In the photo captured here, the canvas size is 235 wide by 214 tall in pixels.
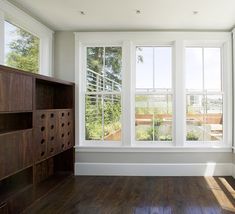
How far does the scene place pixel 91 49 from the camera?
527 cm

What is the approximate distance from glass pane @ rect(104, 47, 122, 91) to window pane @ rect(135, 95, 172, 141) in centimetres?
51

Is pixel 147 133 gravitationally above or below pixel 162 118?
below

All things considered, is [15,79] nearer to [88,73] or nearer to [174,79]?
[88,73]

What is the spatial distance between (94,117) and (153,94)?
3.93 feet

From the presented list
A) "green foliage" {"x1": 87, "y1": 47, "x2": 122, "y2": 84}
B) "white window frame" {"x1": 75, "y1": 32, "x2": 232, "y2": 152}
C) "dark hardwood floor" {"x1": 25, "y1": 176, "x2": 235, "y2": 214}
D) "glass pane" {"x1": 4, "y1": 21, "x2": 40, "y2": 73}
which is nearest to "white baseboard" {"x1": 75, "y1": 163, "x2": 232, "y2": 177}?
"dark hardwood floor" {"x1": 25, "y1": 176, "x2": 235, "y2": 214}

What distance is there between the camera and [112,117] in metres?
5.21

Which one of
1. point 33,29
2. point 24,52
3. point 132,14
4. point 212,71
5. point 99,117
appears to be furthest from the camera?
point 99,117

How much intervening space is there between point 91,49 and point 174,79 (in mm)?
1670

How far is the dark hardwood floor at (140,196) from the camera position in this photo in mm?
3436

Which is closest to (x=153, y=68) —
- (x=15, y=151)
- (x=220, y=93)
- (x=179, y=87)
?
(x=179, y=87)

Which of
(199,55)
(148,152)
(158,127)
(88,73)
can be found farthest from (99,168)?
(199,55)

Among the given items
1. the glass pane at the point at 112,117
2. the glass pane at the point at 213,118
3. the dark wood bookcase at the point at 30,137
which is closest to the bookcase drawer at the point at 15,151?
the dark wood bookcase at the point at 30,137

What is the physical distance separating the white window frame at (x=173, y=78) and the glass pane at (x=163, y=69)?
0.32 ft

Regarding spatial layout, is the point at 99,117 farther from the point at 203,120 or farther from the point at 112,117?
the point at 203,120
